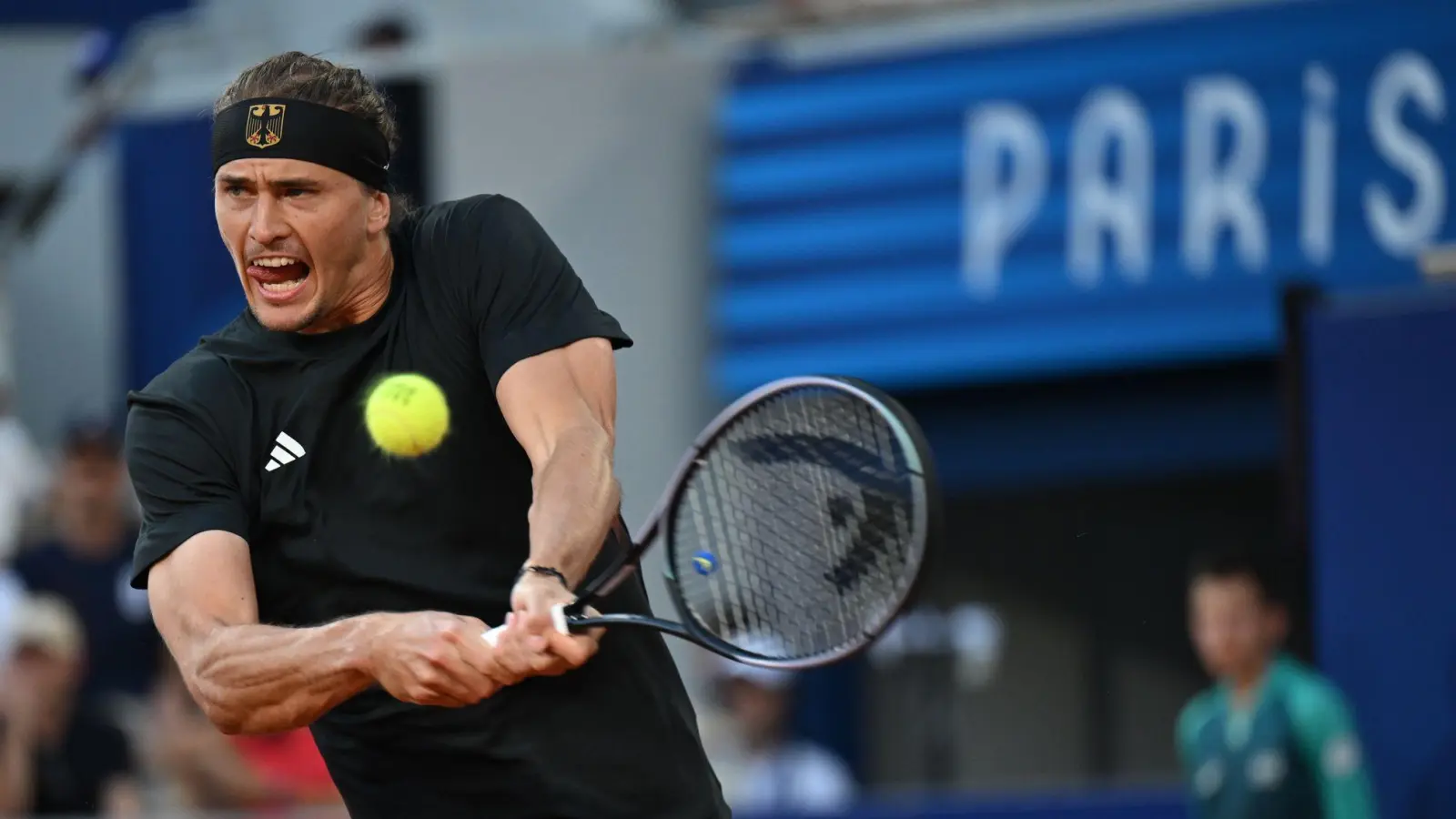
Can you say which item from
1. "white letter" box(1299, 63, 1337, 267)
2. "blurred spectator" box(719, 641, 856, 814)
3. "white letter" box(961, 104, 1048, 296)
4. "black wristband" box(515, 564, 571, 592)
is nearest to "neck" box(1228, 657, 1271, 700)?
"blurred spectator" box(719, 641, 856, 814)

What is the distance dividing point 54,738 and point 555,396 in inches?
193

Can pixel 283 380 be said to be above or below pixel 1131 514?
above

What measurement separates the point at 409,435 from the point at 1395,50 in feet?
19.0

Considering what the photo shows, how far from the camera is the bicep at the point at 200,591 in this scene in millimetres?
3453

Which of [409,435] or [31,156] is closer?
[409,435]

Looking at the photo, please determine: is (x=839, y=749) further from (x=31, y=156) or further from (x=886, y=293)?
(x=31, y=156)

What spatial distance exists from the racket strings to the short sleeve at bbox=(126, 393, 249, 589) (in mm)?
709

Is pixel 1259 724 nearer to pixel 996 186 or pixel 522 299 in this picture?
pixel 996 186

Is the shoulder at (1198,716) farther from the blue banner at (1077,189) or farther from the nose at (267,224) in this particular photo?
the nose at (267,224)

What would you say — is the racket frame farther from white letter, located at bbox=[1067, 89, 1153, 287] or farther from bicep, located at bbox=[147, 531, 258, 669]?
white letter, located at bbox=[1067, 89, 1153, 287]

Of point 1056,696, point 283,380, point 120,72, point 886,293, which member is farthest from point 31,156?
point 283,380

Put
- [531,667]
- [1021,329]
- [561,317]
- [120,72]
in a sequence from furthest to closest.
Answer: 1. [120,72]
2. [1021,329]
3. [561,317]
4. [531,667]

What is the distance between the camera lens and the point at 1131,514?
960 centimetres

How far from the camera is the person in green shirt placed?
6234 millimetres
